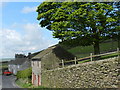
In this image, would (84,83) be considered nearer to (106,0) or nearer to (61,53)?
(106,0)

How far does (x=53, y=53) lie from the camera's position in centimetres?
2895

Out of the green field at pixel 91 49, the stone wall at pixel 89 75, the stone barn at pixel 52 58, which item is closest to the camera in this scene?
the stone wall at pixel 89 75

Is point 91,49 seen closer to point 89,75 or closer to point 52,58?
point 52,58

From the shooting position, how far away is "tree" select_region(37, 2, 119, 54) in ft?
67.7

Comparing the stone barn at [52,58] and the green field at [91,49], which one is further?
the stone barn at [52,58]

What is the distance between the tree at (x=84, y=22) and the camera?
2064 centimetres

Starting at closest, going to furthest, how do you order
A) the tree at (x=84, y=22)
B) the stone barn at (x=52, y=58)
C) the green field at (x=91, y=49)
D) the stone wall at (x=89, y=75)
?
1. the stone wall at (x=89, y=75)
2. the tree at (x=84, y=22)
3. the green field at (x=91, y=49)
4. the stone barn at (x=52, y=58)

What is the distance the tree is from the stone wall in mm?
4066

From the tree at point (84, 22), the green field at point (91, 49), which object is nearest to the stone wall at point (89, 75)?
the tree at point (84, 22)

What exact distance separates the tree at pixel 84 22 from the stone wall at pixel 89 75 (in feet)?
13.3

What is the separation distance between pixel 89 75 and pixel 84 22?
6.79 metres

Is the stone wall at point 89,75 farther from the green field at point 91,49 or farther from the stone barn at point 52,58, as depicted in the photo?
the green field at point 91,49

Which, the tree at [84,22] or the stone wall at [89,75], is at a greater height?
the tree at [84,22]

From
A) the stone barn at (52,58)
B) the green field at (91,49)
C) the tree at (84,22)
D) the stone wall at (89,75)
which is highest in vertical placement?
the tree at (84,22)
